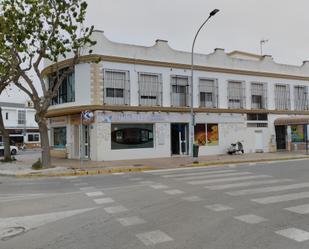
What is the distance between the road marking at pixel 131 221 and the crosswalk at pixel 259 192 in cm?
189

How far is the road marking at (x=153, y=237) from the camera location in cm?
548

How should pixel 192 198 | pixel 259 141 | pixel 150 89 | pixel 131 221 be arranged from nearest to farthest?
pixel 131 221, pixel 192 198, pixel 150 89, pixel 259 141

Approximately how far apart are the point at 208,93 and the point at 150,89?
17.7 ft

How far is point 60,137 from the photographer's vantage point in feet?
83.2

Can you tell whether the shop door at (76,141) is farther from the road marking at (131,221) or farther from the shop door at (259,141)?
the road marking at (131,221)

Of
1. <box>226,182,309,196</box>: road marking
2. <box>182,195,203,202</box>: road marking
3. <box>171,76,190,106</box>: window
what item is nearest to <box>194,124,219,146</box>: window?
<box>171,76,190,106</box>: window

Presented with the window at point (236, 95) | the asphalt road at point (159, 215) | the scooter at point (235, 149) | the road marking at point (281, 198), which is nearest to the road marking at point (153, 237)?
the asphalt road at point (159, 215)

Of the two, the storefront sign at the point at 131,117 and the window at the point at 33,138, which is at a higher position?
the storefront sign at the point at 131,117

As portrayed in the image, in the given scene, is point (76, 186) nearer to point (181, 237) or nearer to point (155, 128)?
point (181, 237)

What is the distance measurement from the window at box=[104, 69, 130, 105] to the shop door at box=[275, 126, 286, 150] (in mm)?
15477

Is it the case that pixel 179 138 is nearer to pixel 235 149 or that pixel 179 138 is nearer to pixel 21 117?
pixel 235 149

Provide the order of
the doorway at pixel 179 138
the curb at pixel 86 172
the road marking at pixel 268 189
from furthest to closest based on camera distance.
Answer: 1. the doorway at pixel 179 138
2. the curb at pixel 86 172
3. the road marking at pixel 268 189

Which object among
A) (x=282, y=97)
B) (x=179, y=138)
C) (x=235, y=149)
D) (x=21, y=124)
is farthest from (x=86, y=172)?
(x=21, y=124)

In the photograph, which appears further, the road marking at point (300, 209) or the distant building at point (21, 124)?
the distant building at point (21, 124)
